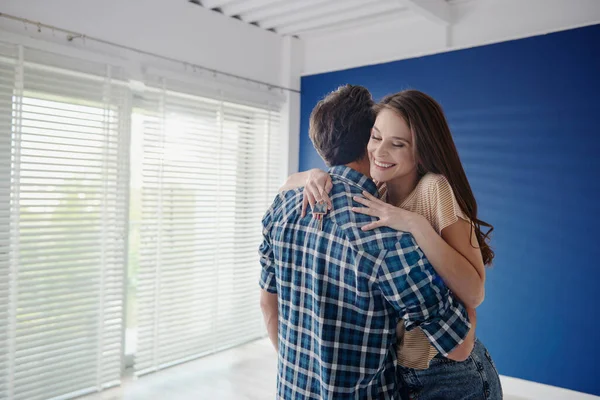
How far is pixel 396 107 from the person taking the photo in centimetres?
127

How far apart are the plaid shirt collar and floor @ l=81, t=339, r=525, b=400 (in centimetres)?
236

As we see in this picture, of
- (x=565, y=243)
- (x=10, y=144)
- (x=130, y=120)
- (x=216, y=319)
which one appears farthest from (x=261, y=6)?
(x=565, y=243)

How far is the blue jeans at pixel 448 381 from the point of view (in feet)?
4.06

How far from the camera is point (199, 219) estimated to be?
3885 millimetres

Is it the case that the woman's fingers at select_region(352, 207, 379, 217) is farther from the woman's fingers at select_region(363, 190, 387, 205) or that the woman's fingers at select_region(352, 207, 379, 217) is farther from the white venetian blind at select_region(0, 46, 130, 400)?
the white venetian blind at select_region(0, 46, 130, 400)

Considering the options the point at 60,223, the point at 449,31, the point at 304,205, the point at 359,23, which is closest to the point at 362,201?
the point at 304,205

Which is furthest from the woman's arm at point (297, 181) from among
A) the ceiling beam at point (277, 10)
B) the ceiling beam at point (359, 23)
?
the ceiling beam at point (359, 23)

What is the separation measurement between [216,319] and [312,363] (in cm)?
284

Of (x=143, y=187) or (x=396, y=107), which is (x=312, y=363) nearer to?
(x=396, y=107)

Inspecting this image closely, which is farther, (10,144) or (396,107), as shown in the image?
(10,144)

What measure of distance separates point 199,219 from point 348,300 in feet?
9.50

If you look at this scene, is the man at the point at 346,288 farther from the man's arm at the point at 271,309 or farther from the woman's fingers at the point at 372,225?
the man's arm at the point at 271,309

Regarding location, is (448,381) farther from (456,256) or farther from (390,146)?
(390,146)

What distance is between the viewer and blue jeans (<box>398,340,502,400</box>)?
1.24 meters
